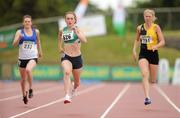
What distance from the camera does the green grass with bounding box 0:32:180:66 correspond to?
48.3 m

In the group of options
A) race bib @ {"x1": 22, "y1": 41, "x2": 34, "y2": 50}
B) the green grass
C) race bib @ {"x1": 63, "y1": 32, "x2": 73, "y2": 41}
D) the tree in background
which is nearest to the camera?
race bib @ {"x1": 63, "y1": 32, "x2": 73, "y2": 41}

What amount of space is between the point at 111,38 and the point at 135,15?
4354 millimetres

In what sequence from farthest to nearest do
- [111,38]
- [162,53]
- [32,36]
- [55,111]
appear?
[111,38], [162,53], [32,36], [55,111]

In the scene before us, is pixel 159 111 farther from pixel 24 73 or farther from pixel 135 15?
pixel 135 15

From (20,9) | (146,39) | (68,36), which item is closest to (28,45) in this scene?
(68,36)

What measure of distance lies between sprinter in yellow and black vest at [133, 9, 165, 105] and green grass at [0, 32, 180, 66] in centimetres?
3281

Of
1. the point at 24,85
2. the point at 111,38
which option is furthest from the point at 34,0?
the point at 24,85

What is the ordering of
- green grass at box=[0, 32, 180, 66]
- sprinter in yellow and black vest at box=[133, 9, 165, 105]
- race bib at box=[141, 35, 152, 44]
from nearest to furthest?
sprinter in yellow and black vest at box=[133, 9, 165, 105], race bib at box=[141, 35, 152, 44], green grass at box=[0, 32, 180, 66]

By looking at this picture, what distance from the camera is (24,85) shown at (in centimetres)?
1515

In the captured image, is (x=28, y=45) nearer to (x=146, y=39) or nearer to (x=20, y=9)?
(x=146, y=39)

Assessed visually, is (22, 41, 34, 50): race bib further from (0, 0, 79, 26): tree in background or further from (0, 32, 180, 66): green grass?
(0, 0, 79, 26): tree in background

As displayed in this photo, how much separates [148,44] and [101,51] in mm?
36292

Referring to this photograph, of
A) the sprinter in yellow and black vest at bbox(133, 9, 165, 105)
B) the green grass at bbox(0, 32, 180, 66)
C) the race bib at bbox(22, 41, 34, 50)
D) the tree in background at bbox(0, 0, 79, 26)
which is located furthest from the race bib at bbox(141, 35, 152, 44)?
the tree in background at bbox(0, 0, 79, 26)

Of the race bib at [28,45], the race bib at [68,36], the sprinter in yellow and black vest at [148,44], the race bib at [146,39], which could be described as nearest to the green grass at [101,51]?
the race bib at [28,45]
